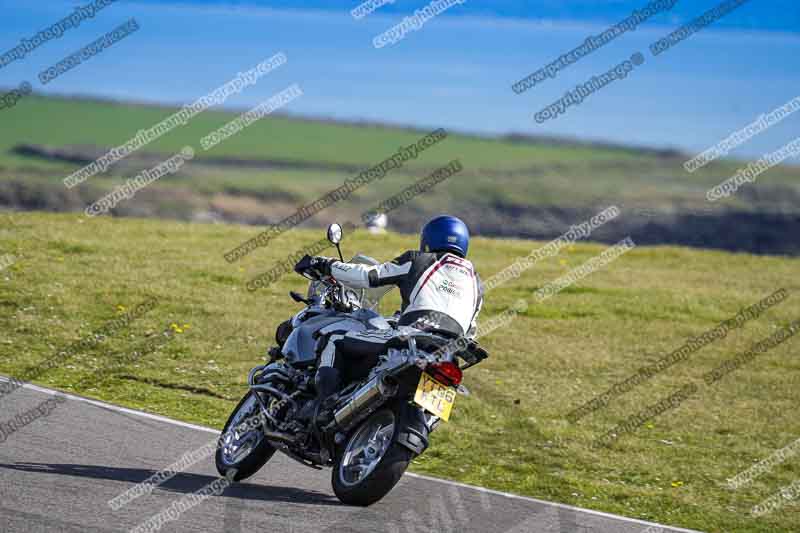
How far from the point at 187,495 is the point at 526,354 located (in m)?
8.11

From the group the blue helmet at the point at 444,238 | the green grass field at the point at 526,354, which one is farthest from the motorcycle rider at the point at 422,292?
the green grass field at the point at 526,354

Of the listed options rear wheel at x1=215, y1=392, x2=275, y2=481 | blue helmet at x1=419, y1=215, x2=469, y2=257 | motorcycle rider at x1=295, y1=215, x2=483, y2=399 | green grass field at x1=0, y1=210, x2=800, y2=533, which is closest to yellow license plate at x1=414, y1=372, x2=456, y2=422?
motorcycle rider at x1=295, y1=215, x2=483, y2=399

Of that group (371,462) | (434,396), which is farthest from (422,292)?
(371,462)

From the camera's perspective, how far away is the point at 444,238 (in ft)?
29.5

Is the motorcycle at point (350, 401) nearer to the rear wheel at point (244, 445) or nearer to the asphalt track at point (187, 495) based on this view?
the rear wheel at point (244, 445)

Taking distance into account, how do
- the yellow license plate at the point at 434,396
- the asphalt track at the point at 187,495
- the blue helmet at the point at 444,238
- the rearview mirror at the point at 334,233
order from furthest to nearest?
the blue helmet at the point at 444,238
the rearview mirror at the point at 334,233
the yellow license plate at the point at 434,396
the asphalt track at the point at 187,495

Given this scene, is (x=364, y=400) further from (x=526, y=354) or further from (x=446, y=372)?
(x=526, y=354)

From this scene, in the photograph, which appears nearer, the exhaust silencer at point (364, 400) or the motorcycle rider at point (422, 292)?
the exhaust silencer at point (364, 400)

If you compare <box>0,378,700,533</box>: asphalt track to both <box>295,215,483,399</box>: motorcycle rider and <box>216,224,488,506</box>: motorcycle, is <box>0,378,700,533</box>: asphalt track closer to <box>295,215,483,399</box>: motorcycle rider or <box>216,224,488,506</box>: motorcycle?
<box>216,224,488,506</box>: motorcycle

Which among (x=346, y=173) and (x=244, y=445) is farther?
(x=346, y=173)

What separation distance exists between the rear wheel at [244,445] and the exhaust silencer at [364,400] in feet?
2.83

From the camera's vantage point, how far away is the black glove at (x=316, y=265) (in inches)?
361

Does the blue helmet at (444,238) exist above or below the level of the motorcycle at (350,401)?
above

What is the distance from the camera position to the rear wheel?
29.6 feet
